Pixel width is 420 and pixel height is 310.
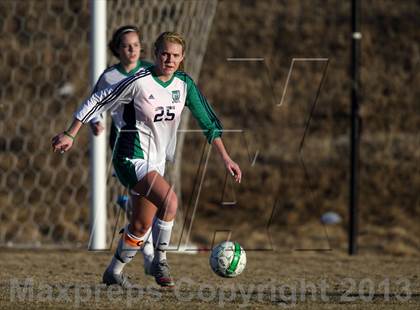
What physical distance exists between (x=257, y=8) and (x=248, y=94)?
1.76 m

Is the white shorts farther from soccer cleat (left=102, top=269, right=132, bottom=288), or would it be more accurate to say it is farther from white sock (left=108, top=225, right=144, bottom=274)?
soccer cleat (left=102, top=269, right=132, bottom=288)

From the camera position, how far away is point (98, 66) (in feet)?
29.0

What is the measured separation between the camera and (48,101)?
46.2 feet

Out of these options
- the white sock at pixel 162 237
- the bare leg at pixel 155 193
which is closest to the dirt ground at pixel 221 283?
the white sock at pixel 162 237

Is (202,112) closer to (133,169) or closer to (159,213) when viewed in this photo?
(133,169)

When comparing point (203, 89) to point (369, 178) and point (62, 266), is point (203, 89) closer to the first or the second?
point (369, 178)

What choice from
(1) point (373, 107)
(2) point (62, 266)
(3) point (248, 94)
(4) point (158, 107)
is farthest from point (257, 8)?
(4) point (158, 107)

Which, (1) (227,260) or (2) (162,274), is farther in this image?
(2) (162,274)

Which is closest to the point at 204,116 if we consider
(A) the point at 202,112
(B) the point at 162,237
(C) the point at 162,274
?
(A) the point at 202,112

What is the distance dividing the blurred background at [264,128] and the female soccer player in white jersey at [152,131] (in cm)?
456

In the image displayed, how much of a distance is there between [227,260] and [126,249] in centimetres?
65

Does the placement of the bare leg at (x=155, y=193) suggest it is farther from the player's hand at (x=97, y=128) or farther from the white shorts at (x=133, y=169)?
the player's hand at (x=97, y=128)

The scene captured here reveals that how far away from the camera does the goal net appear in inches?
402

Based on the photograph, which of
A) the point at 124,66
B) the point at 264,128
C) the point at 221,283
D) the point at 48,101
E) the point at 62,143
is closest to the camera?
the point at 62,143
